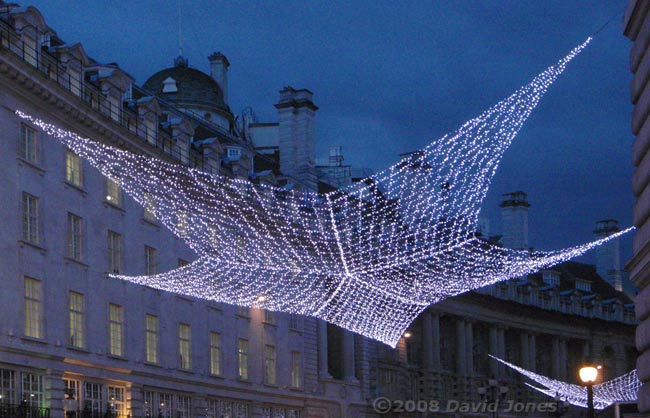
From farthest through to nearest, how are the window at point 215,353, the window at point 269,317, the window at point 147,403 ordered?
1. the window at point 269,317
2. the window at point 215,353
3. the window at point 147,403

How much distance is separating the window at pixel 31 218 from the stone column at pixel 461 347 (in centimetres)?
5284

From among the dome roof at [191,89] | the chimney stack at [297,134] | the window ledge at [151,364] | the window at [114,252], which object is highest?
the dome roof at [191,89]

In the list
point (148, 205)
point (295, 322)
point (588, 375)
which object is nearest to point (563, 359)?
point (295, 322)

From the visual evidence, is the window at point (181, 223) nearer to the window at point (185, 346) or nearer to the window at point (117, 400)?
the window at point (185, 346)

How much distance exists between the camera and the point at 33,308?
41.1 meters

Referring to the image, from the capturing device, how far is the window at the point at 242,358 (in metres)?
57.6

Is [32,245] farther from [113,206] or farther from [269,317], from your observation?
[269,317]

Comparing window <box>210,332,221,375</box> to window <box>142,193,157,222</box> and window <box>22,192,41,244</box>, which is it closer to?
window <box>142,193,157,222</box>

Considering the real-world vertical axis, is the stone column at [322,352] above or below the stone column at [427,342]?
below

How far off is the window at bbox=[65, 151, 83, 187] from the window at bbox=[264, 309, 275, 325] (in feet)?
55.8

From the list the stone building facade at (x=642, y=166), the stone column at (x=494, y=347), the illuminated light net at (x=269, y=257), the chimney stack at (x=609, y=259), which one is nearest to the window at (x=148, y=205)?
the illuminated light net at (x=269, y=257)

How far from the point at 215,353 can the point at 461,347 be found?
37893 millimetres

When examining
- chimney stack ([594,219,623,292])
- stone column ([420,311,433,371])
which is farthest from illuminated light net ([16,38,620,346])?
chimney stack ([594,219,623,292])

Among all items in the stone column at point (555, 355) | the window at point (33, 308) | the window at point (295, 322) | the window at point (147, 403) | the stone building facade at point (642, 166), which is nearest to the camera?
the stone building facade at point (642, 166)
